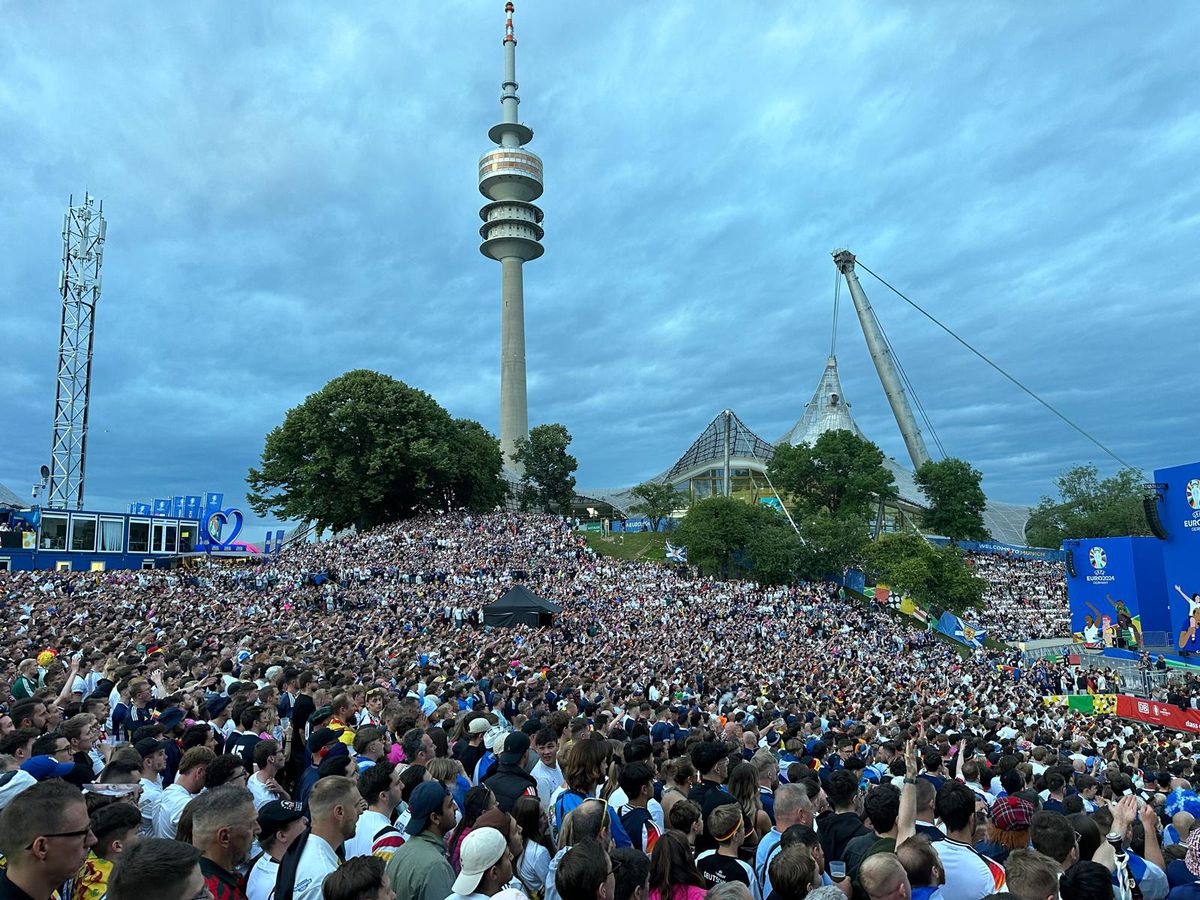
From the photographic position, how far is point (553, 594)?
104ft

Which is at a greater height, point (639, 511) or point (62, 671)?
point (639, 511)

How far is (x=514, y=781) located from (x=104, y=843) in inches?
97.5

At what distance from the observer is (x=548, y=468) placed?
64125mm

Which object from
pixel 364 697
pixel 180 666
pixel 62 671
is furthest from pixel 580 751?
pixel 62 671

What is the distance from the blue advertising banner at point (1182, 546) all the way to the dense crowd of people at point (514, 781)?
14.0 metres

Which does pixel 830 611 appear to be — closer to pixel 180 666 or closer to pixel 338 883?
pixel 180 666

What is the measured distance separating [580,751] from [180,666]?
28.2 ft

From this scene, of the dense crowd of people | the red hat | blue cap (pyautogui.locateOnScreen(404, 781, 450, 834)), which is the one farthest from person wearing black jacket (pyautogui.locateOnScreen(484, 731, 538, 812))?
the red hat

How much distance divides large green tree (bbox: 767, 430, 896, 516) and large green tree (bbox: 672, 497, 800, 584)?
56.5 feet

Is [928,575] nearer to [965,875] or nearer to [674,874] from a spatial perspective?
[965,875]

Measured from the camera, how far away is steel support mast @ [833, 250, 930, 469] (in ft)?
233

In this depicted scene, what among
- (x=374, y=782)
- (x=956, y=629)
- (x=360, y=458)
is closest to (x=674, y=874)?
(x=374, y=782)

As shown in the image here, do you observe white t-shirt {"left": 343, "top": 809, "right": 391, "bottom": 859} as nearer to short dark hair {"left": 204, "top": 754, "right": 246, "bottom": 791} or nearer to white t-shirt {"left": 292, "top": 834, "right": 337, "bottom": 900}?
white t-shirt {"left": 292, "top": 834, "right": 337, "bottom": 900}

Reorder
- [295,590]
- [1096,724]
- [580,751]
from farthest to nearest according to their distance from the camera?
[295,590] < [1096,724] < [580,751]
